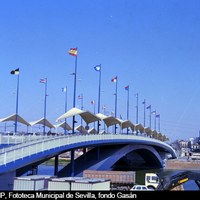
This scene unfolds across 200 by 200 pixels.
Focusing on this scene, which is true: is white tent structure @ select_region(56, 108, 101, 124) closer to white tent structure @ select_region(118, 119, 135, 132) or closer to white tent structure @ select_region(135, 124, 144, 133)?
white tent structure @ select_region(118, 119, 135, 132)

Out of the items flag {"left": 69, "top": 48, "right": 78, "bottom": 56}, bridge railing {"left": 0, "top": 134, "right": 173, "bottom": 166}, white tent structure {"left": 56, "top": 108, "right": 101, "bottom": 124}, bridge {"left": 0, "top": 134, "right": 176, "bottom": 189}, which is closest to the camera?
bridge railing {"left": 0, "top": 134, "right": 173, "bottom": 166}

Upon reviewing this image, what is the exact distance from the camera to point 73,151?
204ft

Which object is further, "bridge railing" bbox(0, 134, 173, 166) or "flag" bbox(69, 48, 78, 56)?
"flag" bbox(69, 48, 78, 56)

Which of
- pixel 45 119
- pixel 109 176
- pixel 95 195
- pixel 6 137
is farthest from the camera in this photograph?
pixel 45 119

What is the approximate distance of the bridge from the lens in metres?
36.0

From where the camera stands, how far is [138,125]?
126m

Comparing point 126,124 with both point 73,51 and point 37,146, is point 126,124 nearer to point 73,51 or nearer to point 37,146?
point 73,51

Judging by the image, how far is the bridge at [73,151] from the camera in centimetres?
3597

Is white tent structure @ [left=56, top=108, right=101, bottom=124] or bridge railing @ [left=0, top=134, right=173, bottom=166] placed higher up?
white tent structure @ [left=56, top=108, right=101, bottom=124]

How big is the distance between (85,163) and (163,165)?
2390 inches

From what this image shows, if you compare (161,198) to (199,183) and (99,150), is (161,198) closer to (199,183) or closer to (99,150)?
(199,183)

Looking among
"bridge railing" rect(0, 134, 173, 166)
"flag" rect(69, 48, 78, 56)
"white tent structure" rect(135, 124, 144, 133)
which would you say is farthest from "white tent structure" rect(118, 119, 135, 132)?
"flag" rect(69, 48, 78, 56)

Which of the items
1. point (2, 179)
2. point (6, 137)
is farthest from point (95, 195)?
point (6, 137)

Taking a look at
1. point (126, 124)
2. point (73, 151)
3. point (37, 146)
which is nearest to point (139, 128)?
point (126, 124)
